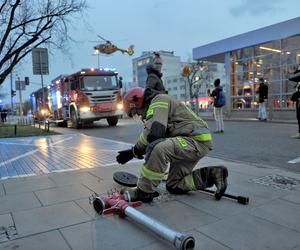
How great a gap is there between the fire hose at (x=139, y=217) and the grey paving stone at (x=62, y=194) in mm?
435

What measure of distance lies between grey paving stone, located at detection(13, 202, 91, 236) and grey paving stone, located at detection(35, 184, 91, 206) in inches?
9.8

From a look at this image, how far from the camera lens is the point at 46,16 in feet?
54.7

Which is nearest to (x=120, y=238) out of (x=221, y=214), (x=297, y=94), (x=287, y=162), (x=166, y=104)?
(x=221, y=214)

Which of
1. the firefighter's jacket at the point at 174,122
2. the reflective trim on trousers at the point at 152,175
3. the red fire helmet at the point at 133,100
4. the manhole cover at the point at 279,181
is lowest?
the manhole cover at the point at 279,181

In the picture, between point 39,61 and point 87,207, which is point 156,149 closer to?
point 87,207

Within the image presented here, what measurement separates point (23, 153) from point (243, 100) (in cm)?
1697

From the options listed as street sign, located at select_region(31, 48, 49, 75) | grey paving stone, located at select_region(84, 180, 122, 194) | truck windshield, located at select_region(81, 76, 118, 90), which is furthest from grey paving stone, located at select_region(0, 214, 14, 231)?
truck windshield, located at select_region(81, 76, 118, 90)

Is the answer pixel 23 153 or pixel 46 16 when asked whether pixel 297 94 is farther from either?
pixel 46 16

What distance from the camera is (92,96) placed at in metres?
17.5

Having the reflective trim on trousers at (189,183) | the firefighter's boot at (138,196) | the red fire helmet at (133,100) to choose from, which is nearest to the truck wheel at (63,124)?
the red fire helmet at (133,100)

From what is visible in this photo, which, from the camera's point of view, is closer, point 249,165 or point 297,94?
point 249,165

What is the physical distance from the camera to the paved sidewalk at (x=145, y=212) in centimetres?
289

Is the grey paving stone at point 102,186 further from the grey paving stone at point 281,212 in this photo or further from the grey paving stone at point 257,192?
the grey paving stone at point 281,212

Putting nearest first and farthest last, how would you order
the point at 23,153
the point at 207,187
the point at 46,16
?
the point at 207,187, the point at 23,153, the point at 46,16
